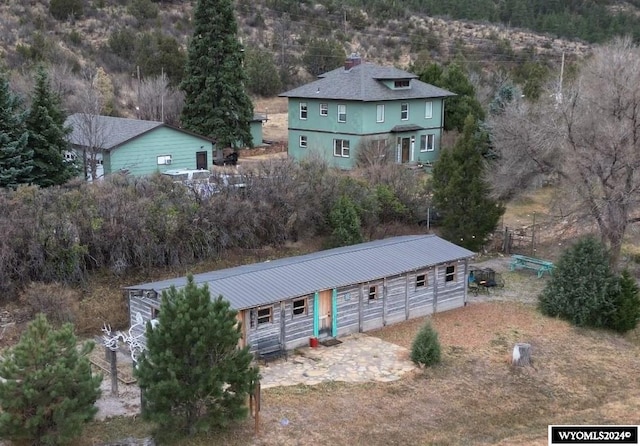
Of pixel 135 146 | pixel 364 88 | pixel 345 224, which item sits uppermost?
pixel 364 88

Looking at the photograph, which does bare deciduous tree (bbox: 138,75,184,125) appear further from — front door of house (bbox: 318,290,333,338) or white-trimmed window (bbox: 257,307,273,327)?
white-trimmed window (bbox: 257,307,273,327)

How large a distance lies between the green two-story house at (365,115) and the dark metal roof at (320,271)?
17104mm

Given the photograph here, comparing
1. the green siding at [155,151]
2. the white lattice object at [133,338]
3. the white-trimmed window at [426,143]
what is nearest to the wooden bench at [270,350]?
the white lattice object at [133,338]

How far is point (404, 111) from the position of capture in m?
45.7

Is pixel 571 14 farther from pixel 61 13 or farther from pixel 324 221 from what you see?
pixel 324 221

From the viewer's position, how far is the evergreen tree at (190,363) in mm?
15227

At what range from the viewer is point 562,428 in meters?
16.5

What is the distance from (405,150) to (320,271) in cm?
2450

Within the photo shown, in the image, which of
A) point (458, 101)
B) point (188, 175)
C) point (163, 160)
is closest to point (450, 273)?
point (188, 175)

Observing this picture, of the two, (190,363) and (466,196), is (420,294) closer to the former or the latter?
(466,196)

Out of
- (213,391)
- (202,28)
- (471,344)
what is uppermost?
(202,28)

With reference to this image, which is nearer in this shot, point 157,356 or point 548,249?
point 157,356

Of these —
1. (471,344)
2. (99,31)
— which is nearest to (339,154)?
(471,344)

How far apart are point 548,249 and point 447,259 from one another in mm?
11125
